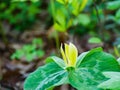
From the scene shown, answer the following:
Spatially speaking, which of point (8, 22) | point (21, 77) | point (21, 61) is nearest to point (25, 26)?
point (8, 22)

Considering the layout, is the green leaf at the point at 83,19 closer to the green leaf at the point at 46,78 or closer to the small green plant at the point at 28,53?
the small green plant at the point at 28,53

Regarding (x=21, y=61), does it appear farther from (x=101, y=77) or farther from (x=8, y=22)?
(x=101, y=77)

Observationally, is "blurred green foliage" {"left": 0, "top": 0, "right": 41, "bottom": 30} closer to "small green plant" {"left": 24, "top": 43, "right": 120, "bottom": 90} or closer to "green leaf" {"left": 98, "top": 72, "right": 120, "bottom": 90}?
"small green plant" {"left": 24, "top": 43, "right": 120, "bottom": 90}

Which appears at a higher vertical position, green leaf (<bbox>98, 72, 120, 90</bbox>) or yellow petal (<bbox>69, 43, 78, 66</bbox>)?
yellow petal (<bbox>69, 43, 78, 66</bbox>)

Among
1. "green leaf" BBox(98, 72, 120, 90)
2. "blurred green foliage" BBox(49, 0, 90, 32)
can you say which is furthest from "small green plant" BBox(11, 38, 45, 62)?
"green leaf" BBox(98, 72, 120, 90)

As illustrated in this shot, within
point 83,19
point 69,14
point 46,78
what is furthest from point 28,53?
point 46,78

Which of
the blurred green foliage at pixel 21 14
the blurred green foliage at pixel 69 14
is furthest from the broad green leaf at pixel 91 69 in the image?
the blurred green foliage at pixel 21 14

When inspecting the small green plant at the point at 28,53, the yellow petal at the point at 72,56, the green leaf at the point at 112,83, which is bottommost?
the small green plant at the point at 28,53
